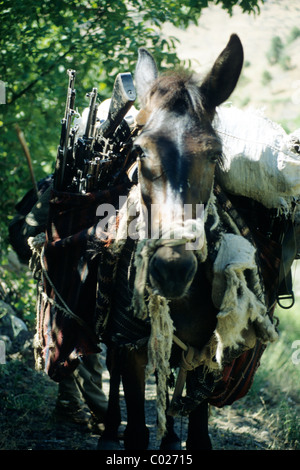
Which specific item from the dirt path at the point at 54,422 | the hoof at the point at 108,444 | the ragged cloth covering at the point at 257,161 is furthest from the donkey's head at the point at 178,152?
the dirt path at the point at 54,422

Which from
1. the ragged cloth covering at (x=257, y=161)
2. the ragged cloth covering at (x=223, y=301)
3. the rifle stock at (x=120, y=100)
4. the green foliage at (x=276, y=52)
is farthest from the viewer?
the green foliage at (x=276, y=52)

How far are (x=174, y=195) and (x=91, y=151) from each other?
1236 mm

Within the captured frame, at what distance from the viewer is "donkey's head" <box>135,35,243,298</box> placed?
7.67 ft

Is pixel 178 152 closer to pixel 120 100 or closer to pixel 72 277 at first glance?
pixel 120 100

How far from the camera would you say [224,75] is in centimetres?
282

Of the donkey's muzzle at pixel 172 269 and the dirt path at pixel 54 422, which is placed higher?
the donkey's muzzle at pixel 172 269

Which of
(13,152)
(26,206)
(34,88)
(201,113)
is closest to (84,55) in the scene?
(34,88)

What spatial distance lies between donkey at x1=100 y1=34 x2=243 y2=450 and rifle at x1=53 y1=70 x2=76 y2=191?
0.56m

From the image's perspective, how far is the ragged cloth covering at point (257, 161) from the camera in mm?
3154

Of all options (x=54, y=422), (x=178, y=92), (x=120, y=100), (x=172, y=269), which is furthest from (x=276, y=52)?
(x=172, y=269)

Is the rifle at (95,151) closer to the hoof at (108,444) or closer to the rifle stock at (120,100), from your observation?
the rifle stock at (120,100)

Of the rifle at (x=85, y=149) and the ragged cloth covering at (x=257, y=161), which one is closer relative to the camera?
the ragged cloth covering at (x=257, y=161)

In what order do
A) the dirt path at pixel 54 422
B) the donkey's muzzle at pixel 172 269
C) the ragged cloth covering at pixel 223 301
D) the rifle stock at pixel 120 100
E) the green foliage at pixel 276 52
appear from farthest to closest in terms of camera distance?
the green foliage at pixel 276 52 < the dirt path at pixel 54 422 < the rifle stock at pixel 120 100 < the ragged cloth covering at pixel 223 301 < the donkey's muzzle at pixel 172 269
